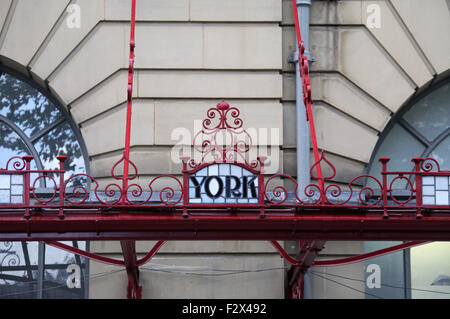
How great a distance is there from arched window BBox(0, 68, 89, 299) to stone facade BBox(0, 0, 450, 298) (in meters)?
0.61

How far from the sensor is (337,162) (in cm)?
1833

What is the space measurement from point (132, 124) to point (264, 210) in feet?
15.4

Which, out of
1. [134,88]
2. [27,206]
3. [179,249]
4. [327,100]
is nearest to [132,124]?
[134,88]

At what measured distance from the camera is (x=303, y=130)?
18.1m

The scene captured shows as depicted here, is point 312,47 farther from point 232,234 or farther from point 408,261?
point 232,234

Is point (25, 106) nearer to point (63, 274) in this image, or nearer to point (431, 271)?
point (63, 274)

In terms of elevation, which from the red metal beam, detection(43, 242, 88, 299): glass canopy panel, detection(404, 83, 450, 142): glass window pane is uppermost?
detection(404, 83, 450, 142): glass window pane

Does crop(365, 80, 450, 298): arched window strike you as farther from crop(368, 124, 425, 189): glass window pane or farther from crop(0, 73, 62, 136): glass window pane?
crop(0, 73, 62, 136): glass window pane

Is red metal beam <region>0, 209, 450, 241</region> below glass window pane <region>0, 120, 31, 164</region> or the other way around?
below

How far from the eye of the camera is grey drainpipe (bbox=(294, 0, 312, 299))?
1781 centimetres

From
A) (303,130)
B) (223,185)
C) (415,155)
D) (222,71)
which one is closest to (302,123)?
(303,130)

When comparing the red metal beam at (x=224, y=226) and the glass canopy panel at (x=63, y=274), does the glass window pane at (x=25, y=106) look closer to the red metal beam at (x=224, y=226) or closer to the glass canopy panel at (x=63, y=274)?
the glass canopy panel at (x=63, y=274)

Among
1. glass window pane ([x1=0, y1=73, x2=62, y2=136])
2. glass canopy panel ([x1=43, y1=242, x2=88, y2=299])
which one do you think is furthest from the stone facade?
glass canopy panel ([x1=43, y1=242, x2=88, y2=299])
